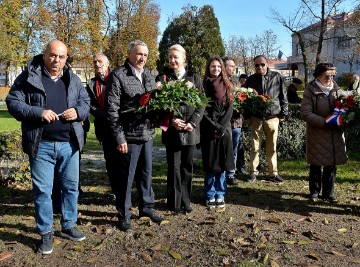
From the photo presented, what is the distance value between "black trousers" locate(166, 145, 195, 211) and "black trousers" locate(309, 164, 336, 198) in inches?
76.4

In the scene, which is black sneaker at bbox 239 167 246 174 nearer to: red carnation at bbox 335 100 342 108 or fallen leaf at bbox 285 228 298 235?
red carnation at bbox 335 100 342 108

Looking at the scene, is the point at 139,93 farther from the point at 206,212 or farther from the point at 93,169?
the point at 93,169

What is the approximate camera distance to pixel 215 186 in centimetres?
552

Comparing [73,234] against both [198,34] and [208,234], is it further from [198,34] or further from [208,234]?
[198,34]

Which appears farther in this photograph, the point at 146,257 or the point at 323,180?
the point at 323,180

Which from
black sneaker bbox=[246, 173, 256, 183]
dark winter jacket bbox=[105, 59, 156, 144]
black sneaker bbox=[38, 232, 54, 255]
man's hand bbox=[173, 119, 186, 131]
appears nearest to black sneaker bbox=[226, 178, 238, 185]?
black sneaker bbox=[246, 173, 256, 183]

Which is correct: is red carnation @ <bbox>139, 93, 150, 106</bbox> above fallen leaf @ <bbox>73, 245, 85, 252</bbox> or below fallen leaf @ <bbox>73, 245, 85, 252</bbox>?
above

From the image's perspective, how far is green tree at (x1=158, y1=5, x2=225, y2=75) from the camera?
41500mm

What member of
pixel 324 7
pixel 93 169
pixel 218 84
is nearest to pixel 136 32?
pixel 324 7

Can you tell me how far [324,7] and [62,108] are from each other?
1681cm

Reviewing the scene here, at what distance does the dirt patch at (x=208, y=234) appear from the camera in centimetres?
382

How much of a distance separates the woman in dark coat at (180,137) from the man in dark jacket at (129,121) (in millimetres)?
310

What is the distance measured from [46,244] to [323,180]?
393 centimetres

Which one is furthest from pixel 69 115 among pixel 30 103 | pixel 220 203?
pixel 220 203
